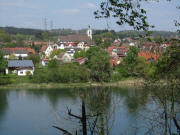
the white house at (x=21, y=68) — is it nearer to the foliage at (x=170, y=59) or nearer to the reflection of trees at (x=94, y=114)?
the reflection of trees at (x=94, y=114)

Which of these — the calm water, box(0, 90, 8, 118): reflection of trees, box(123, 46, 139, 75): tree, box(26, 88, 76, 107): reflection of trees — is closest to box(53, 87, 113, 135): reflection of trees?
the calm water

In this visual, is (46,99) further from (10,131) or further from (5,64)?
(5,64)

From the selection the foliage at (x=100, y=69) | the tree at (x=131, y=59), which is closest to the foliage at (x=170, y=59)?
the foliage at (x=100, y=69)

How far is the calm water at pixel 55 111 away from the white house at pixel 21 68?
313 centimetres

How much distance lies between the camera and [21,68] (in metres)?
14.8

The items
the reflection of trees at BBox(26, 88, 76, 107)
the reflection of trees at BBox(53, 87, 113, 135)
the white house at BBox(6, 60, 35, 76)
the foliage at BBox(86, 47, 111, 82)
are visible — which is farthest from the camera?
the white house at BBox(6, 60, 35, 76)

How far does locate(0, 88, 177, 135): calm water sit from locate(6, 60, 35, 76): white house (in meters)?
3.13

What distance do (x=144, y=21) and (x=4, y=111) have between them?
25.2ft

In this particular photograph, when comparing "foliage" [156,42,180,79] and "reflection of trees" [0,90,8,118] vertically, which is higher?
"foliage" [156,42,180,79]

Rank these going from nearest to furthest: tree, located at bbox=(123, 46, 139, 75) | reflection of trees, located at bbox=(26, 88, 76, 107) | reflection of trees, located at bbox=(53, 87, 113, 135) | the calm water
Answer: reflection of trees, located at bbox=(53, 87, 113, 135) < the calm water < reflection of trees, located at bbox=(26, 88, 76, 107) < tree, located at bbox=(123, 46, 139, 75)

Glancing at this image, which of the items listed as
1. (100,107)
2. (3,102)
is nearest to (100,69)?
(100,107)

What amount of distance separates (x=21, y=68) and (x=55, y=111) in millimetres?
7607

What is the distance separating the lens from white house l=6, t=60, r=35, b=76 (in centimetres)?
1480

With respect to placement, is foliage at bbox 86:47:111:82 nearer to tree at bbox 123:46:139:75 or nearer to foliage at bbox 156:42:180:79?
foliage at bbox 156:42:180:79
